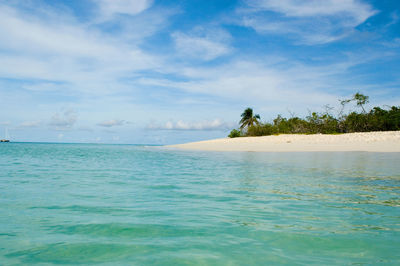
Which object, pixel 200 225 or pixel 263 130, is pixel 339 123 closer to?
pixel 263 130

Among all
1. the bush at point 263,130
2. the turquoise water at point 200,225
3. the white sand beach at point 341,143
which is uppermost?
the bush at point 263,130

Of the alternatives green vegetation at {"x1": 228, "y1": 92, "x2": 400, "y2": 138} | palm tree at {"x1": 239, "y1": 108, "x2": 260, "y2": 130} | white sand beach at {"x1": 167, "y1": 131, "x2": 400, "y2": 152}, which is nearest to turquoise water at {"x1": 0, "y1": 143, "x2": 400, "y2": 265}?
white sand beach at {"x1": 167, "y1": 131, "x2": 400, "y2": 152}

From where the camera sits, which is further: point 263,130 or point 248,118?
point 248,118

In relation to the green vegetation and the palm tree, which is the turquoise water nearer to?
the green vegetation

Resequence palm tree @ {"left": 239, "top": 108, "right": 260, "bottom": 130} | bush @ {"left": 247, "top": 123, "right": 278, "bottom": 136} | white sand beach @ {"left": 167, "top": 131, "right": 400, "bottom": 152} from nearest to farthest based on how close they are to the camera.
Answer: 1. white sand beach @ {"left": 167, "top": 131, "right": 400, "bottom": 152}
2. bush @ {"left": 247, "top": 123, "right": 278, "bottom": 136}
3. palm tree @ {"left": 239, "top": 108, "right": 260, "bottom": 130}

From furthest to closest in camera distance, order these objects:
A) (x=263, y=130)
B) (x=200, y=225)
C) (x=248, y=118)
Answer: (x=248, y=118) < (x=263, y=130) < (x=200, y=225)

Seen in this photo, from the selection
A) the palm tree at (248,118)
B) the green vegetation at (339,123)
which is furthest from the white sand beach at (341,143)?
the palm tree at (248,118)

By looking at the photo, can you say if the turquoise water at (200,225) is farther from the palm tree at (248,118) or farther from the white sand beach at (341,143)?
the palm tree at (248,118)

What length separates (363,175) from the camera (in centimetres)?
960

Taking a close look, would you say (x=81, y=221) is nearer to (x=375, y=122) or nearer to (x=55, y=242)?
(x=55, y=242)

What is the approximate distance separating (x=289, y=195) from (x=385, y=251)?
10.3ft

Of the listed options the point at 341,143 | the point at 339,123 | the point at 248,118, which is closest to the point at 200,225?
the point at 341,143

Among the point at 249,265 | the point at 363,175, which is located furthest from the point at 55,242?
the point at 363,175

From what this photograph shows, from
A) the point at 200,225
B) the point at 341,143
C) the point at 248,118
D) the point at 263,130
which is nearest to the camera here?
the point at 200,225
